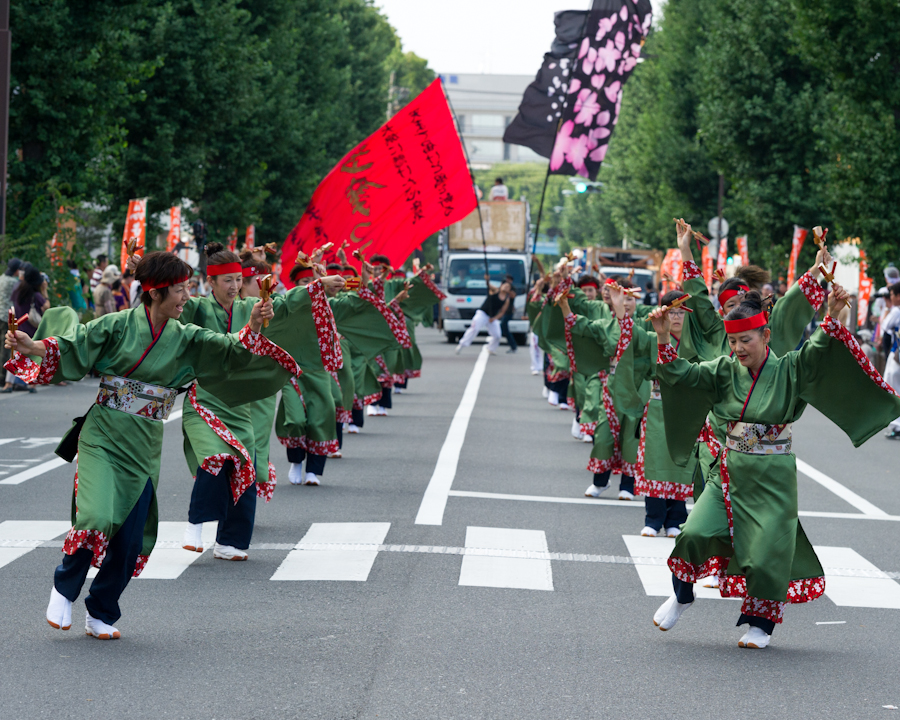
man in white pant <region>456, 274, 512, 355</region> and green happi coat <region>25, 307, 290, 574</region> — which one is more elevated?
green happi coat <region>25, 307, 290, 574</region>

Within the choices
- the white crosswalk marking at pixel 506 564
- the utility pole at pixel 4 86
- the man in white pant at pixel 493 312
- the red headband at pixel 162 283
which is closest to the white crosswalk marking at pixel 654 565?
the white crosswalk marking at pixel 506 564

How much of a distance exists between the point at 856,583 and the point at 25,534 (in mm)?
4659

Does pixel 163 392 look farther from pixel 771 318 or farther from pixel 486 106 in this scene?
pixel 486 106

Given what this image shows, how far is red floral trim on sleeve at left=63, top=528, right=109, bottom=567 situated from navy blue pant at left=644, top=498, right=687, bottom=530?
4.05 m

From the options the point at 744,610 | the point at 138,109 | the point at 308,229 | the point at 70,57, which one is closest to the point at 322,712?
the point at 744,610

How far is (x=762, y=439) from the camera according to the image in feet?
19.0

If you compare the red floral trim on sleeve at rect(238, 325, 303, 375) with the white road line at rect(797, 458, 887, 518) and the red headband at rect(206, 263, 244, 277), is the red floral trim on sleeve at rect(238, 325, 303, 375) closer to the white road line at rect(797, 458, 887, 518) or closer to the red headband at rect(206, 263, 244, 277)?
the red headband at rect(206, 263, 244, 277)

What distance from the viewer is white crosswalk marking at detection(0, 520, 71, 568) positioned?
740 cm

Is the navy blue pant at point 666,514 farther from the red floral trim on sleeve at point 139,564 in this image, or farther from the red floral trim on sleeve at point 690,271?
the red floral trim on sleeve at point 139,564

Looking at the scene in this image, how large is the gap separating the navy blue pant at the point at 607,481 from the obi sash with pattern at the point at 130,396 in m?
5.21

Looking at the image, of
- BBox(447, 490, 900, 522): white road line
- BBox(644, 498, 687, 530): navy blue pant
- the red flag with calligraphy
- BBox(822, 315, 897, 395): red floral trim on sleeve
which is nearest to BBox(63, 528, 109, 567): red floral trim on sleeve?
BBox(822, 315, 897, 395): red floral trim on sleeve

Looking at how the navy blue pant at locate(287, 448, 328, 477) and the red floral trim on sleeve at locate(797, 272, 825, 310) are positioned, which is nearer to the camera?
the red floral trim on sleeve at locate(797, 272, 825, 310)

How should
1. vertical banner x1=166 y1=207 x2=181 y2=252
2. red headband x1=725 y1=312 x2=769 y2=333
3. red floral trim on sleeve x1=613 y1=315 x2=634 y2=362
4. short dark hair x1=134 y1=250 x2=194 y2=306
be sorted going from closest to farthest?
short dark hair x1=134 y1=250 x2=194 y2=306
red headband x1=725 y1=312 x2=769 y2=333
red floral trim on sleeve x1=613 y1=315 x2=634 y2=362
vertical banner x1=166 y1=207 x2=181 y2=252

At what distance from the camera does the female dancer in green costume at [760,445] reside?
572 cm
